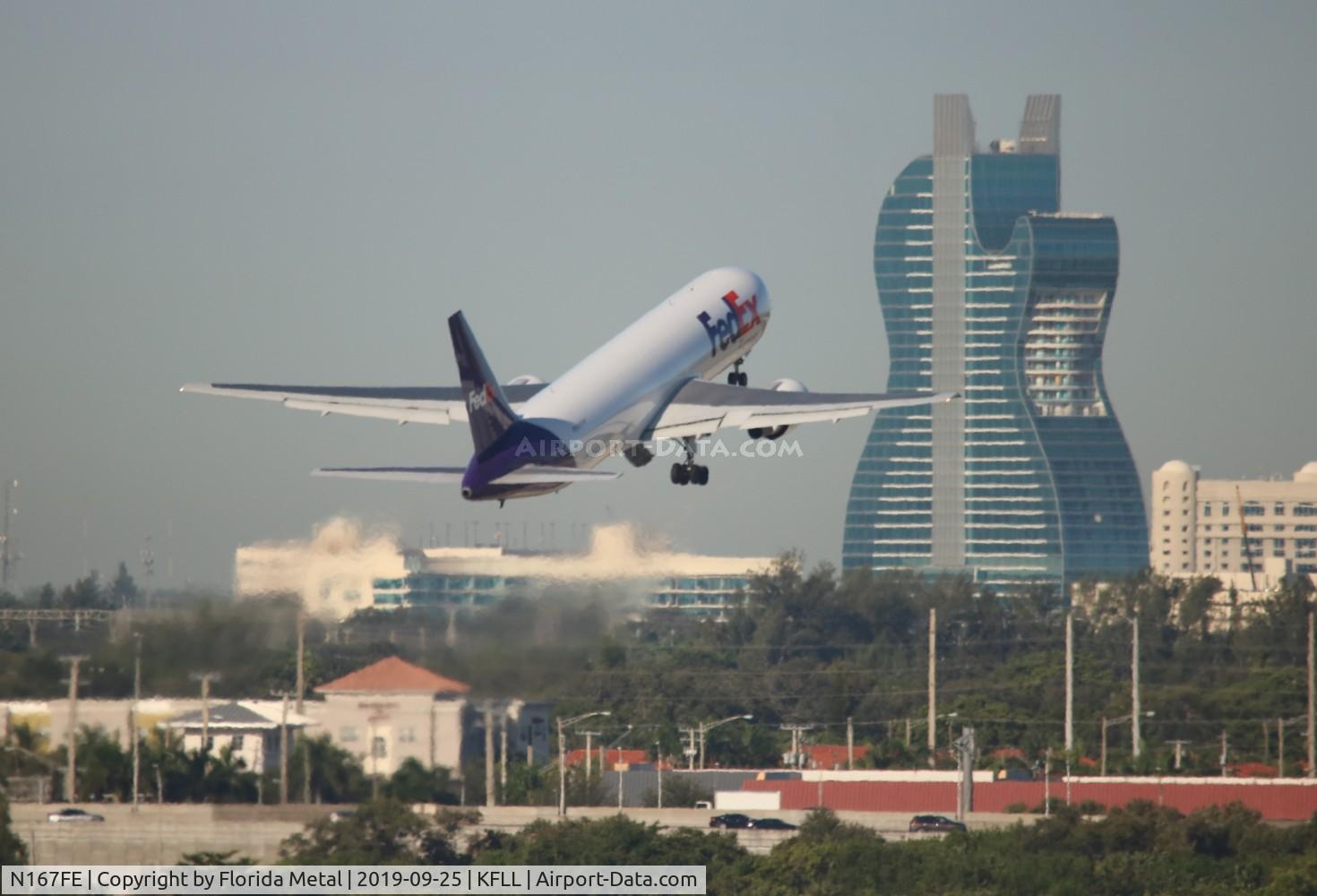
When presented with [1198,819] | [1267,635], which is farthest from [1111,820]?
[1267,635]

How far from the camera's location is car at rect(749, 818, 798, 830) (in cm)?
8000

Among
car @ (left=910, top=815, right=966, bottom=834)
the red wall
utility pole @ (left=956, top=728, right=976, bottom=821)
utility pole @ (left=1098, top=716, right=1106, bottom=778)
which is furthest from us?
utility pole @ (left=1098, top=716, right=1106, bottom=778)

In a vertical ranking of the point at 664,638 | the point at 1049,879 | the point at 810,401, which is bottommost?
the point at 1049,879

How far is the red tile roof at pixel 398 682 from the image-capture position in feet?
187

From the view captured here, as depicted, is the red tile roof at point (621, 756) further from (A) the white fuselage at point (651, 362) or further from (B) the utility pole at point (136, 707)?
(B) the utility pole at point (136, 707)

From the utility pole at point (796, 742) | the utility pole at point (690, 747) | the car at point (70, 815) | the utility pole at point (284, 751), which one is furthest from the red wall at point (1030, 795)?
the car at point (70, 815)

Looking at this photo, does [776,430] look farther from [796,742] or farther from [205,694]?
[796,742]

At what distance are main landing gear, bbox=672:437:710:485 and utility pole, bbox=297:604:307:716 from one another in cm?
1226

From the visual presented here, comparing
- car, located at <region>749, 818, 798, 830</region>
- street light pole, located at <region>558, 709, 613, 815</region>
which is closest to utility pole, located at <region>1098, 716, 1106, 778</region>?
car, located at <region>749, 818, 798, 830</region>

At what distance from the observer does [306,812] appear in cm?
5800

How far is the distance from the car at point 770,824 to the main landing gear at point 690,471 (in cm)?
1882

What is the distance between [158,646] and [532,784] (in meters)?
19.0

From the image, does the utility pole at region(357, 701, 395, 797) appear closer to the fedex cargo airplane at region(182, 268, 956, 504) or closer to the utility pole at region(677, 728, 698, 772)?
the fedex cargo airplane at region(182, 268, 956, 504)

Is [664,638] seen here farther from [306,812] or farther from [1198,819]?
[306,812]
